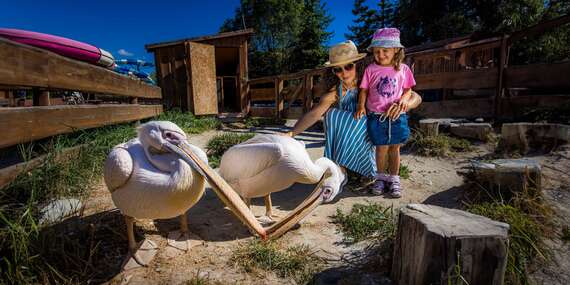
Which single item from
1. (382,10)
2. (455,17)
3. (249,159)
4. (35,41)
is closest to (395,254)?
(249,159)

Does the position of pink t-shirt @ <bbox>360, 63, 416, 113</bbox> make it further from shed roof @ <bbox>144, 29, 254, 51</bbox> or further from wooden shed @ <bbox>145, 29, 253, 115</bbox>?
shed roof @ <bbox>144, 29, 254, 51</bbox>

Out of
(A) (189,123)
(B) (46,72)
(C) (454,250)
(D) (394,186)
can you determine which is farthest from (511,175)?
(A) (189,123)

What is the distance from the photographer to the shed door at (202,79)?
9.08m

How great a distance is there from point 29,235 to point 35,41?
106 inches

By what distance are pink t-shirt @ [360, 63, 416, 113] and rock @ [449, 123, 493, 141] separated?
2.86m

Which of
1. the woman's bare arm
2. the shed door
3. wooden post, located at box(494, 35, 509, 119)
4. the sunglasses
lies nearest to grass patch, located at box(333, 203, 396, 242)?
the woman's bare arm

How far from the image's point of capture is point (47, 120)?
2766mm

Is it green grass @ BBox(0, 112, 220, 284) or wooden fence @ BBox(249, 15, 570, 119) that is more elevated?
wooden fence @ BBox(249, 15, 570, 119)

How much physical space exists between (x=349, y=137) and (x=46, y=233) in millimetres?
2685

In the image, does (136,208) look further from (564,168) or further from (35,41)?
(564,168)

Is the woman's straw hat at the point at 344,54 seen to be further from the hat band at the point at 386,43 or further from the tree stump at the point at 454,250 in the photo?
the tree stump at the point at 454,250

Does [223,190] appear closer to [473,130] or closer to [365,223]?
[365,223]

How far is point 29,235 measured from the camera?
1795mm

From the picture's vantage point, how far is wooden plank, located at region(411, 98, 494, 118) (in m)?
6.05
